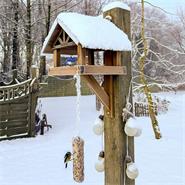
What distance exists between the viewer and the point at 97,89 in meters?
2.07

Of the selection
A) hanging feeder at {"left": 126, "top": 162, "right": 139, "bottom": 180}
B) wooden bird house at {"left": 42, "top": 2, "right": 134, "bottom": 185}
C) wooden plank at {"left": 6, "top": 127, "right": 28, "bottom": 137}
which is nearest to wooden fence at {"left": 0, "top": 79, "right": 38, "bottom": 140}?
wooden plank at {"left": 6, "top": 127, "right": 28, "bottom": 137}

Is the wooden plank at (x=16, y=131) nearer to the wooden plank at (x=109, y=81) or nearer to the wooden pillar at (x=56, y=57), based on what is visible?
the wooden pillar at (x=56, y=57)

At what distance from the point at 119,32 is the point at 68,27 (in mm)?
375

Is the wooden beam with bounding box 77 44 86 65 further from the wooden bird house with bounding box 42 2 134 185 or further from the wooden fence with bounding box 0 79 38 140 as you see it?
the wooden fence with bounding box 0 79 38 140

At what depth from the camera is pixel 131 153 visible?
2.26 meters

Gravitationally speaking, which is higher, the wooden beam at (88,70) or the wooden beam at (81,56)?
the wooden beam at (81,56)

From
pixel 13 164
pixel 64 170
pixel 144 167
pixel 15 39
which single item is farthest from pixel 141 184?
pixel 15 39

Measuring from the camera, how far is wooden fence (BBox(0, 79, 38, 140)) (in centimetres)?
766

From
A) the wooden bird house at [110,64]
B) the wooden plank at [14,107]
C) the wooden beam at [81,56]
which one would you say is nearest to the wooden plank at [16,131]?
the wooden plank at [14,107]

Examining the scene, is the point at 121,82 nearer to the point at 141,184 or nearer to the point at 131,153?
the point at 131,153

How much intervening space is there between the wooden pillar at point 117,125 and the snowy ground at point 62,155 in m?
0.64

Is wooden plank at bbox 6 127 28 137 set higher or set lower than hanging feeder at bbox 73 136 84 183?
lower

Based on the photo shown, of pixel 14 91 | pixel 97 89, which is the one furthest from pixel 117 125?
pixel 14 91

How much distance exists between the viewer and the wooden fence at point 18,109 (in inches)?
302
